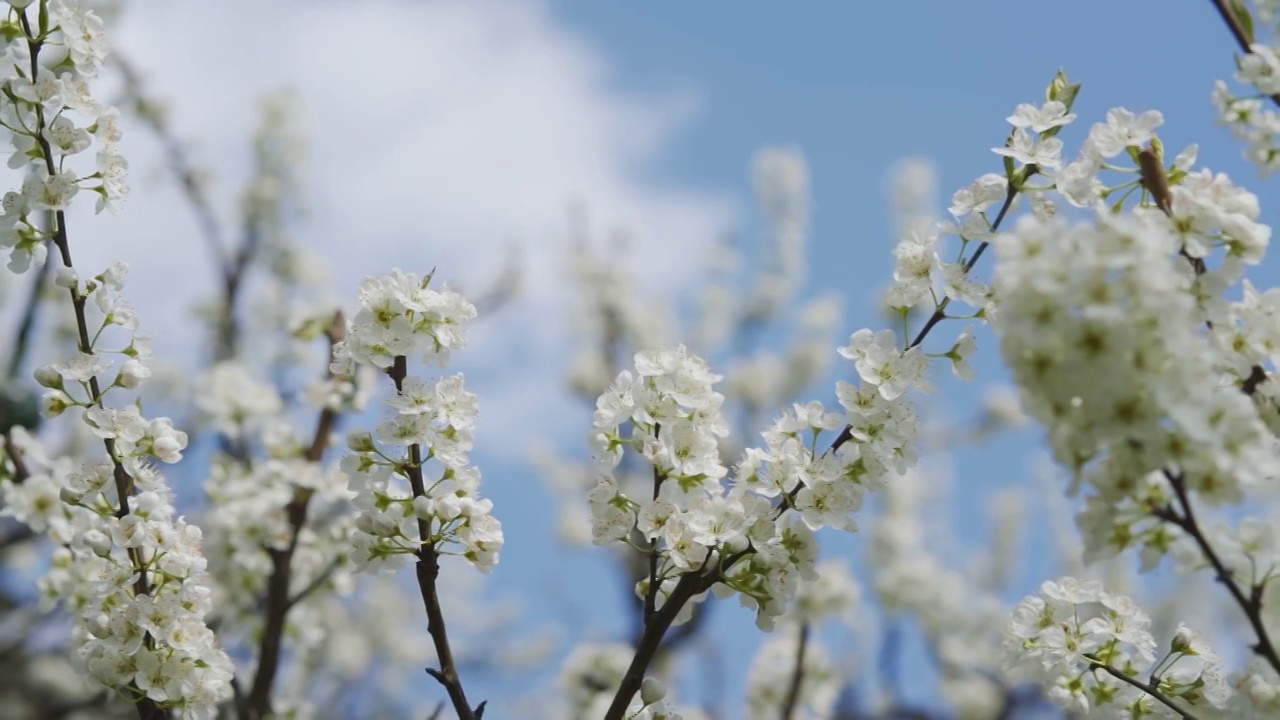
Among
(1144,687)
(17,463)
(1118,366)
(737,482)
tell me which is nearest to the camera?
(1118,366)

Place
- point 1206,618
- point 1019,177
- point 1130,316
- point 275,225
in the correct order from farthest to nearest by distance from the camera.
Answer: point 1206,618 < point 275,225 < point 1019,177 < point 1130,316

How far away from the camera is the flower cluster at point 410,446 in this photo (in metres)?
2.07

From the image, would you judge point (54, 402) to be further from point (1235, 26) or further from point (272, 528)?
point (1235, 26)

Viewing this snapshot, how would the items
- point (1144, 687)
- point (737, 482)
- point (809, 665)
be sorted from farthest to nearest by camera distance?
point (809, 665)
point (737, 482)
point (1144, 687)

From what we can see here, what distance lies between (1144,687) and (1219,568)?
0.39 meters

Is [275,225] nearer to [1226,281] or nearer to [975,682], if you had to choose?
[975,682]

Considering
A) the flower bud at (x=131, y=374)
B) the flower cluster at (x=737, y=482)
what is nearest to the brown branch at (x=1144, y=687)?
the flower cluster at (x=737, y=482)

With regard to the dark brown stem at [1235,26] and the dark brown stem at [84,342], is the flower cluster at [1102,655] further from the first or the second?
the dark brown stem at [84,342]

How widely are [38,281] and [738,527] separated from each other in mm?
3758

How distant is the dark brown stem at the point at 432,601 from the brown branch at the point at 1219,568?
3.72 feet

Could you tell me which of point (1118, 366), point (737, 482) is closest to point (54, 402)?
point (737, 482)

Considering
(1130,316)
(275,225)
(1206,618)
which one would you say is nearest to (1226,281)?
(1130,316)

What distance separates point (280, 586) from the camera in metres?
3.52

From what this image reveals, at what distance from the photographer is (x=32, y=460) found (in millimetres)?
3285
